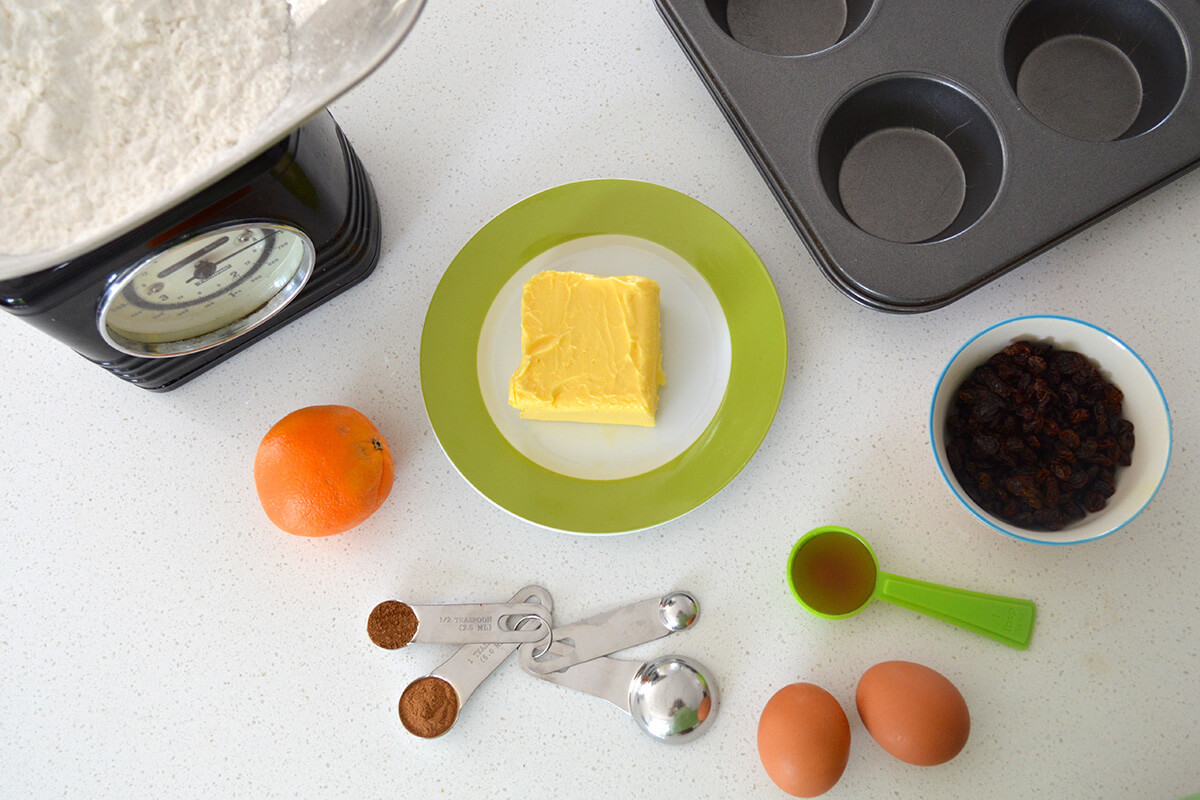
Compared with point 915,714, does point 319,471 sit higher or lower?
higher

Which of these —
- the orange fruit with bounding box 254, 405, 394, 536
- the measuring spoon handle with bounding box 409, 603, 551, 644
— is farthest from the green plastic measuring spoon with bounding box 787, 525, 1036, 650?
the orange fruit with bounding box 254, 405, 394, 536

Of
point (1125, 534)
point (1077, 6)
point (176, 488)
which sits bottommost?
point (1125, 534)

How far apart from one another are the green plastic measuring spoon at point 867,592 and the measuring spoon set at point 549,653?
16cm

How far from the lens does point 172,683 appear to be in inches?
40.9

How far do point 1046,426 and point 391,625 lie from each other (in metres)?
0.90

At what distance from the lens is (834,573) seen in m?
0.99

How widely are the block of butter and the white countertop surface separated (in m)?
0.20

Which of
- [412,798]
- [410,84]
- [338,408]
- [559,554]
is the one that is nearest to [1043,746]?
[559,554]

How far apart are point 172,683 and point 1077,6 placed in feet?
5.45

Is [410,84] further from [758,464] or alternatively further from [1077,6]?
[1077,6]

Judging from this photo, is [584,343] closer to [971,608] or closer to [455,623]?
[455,623]

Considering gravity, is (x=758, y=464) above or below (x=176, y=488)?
below

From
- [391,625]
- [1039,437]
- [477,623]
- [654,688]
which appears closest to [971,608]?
[1039,437]

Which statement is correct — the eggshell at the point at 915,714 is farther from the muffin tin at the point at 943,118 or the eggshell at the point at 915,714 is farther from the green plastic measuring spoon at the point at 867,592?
the muffin tin at the point at 943,118
